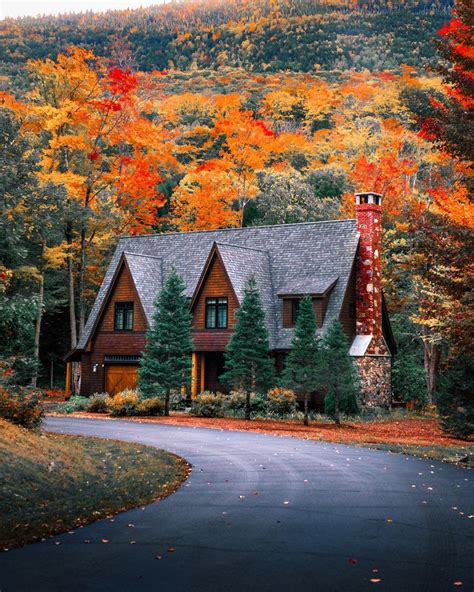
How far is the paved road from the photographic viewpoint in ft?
28.4

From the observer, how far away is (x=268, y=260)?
42.8m

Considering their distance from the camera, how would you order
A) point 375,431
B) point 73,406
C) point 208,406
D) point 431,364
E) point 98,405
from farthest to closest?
point 431,364 < point 73,406 < point 98,405 < point 208,406 < point 375,431

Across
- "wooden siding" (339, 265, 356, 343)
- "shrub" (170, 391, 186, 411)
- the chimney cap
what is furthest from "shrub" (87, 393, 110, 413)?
the chimney cap

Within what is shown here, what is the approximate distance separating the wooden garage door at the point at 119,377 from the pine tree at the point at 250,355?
9.52 metres

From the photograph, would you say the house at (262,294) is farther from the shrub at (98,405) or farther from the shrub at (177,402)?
the shrub at (98,405)

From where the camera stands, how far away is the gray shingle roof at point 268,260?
132 feet

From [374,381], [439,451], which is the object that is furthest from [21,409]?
[374,381]

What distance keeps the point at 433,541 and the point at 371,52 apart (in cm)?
11543

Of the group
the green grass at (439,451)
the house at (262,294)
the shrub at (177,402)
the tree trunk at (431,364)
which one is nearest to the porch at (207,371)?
the house at (262,294)

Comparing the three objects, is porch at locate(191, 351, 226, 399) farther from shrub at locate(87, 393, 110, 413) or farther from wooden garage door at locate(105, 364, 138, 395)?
shrub at locate(87, 393, 110, 413)

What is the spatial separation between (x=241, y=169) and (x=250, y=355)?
33.6m

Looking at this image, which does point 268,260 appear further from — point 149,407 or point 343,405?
point 149,407

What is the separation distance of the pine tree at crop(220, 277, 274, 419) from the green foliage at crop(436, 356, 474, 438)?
8.39m

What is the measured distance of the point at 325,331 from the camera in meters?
38.6
